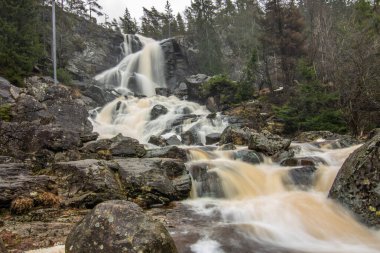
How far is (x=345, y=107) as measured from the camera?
18.6m

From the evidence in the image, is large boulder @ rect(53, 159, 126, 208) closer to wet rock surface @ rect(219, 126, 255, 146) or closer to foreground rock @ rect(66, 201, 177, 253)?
foreground rock @ rect(66, 201, 177, 253)

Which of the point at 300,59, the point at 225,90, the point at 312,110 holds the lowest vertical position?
the point at 312,110

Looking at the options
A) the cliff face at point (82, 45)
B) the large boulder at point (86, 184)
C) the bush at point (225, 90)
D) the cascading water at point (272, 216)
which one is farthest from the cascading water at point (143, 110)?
the large boulder at point (86, 184)

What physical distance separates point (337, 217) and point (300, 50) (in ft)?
71.5

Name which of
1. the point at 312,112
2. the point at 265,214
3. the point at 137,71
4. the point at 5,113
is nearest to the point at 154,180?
the point at 265,214

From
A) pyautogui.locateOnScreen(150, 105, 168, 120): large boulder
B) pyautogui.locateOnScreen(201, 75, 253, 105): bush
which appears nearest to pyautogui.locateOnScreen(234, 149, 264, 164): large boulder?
pyautogui.locateOnScreen(150, 105, 168, 120): large boulder

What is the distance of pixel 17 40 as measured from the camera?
2408cm

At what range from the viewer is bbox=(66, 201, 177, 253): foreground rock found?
4.23 m

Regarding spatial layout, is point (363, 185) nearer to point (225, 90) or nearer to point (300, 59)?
point (300, 59)

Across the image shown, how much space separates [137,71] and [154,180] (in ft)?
107

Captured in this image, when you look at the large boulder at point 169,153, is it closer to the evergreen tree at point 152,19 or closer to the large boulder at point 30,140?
the large boulder at point 30,140

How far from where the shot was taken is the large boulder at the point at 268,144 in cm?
1305

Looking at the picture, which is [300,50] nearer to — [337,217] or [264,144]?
[264,144]

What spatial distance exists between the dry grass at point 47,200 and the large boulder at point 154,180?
1784 millimetres
